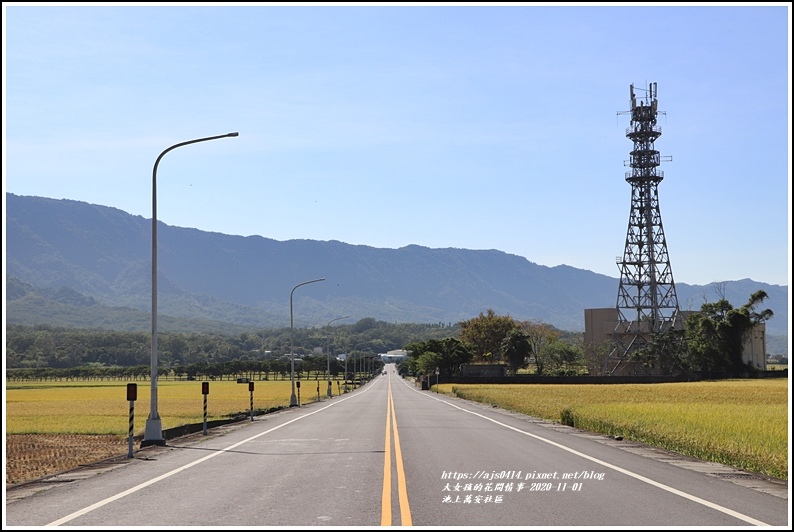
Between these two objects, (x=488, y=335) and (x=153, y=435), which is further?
(x=488, y=335)

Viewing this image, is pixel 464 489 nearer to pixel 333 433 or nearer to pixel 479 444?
pixel 479 444

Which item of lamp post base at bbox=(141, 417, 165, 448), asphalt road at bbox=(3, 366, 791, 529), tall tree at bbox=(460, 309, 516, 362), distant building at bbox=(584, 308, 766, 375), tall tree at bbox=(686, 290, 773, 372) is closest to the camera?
asphalt road at bbox=(3, 366, 791, 529)

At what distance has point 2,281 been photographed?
15.9 metres

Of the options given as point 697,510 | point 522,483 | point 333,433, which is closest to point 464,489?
point 522,483

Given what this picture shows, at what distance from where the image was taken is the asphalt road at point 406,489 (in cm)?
1147

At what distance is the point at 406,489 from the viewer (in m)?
14.2

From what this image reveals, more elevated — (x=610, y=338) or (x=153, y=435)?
(x=610, y=338)

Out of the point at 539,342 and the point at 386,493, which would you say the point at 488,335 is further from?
the point at 386,493

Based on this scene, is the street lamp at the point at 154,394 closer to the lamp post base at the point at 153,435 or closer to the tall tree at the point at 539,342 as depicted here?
the lamp post base at the point at 153,435

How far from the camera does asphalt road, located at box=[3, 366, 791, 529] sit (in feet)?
37.6

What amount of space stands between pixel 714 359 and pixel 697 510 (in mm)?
116976

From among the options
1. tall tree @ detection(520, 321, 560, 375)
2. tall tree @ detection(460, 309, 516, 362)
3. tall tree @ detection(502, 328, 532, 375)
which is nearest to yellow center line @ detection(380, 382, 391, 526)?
tall tree @ detection(502, 328, 532, 375)

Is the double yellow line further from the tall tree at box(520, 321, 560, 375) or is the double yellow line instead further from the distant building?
the tall tree at box(520, 321, 560, 375)

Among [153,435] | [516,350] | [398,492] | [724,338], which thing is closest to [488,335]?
[516,350]
